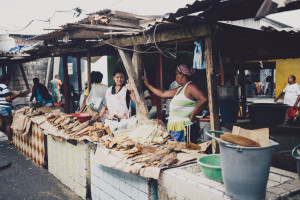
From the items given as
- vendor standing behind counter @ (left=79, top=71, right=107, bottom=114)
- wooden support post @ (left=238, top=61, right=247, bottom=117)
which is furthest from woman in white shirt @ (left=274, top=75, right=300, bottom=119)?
vendor standing behind counter @ (left=79, top=71, right=107, bottom=114)

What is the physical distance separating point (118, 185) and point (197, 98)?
1.91m

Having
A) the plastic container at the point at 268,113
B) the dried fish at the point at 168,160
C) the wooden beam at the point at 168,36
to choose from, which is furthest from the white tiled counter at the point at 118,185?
the plastic container at the point at 268,113

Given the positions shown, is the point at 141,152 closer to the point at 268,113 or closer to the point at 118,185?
the point at 118,185

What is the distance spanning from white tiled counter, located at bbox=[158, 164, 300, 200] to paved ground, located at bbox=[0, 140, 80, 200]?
2782mm

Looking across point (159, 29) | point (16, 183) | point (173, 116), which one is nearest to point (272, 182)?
point (173, 116)

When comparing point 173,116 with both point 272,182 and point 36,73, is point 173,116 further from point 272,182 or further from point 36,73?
point 36,73

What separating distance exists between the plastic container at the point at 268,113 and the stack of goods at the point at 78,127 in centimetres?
365

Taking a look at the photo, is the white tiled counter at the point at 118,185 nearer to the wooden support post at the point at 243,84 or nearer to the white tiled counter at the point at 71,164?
the white tiled counter at the point at 71,164

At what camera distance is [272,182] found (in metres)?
2.86

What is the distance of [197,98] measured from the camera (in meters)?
4.53

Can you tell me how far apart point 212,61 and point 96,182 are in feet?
9.62

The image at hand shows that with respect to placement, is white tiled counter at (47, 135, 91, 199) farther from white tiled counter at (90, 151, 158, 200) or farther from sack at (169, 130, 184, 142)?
sack at (169, 130, 184, 142)

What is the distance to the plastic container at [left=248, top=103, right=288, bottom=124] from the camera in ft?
20.3

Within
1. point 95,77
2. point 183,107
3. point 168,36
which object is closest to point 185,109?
point 183,107
